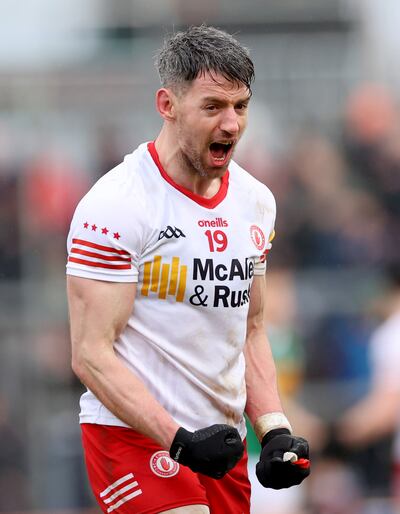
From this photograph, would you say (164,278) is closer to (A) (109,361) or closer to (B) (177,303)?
(B) (177,303)

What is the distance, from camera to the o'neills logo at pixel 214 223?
506cm

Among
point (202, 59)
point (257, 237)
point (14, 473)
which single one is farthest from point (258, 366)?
point (14, 473)

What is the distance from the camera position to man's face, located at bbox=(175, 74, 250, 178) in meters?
4.86

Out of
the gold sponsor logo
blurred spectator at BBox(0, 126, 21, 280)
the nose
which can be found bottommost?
blurred spectator at BBox(0, 126, 21, 280)

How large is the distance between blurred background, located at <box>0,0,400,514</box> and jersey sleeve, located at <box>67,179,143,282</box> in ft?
12.5

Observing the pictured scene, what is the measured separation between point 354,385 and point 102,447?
440 centimetres

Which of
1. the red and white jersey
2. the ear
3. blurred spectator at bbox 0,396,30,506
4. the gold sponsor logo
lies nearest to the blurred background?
blurred spectator at bbox 0,396,30,506

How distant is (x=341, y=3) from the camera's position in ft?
34.7

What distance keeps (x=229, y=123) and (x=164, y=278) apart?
661 mm

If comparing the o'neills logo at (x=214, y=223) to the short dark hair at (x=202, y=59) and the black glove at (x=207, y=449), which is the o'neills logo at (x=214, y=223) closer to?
the short dark hair at (x=202, y=59)

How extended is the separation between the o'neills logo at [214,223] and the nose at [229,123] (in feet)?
1.33

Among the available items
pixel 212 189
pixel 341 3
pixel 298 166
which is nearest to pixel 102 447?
pixel 212 189

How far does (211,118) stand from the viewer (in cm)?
487

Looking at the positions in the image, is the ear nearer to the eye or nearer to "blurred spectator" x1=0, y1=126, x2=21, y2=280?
the eye
